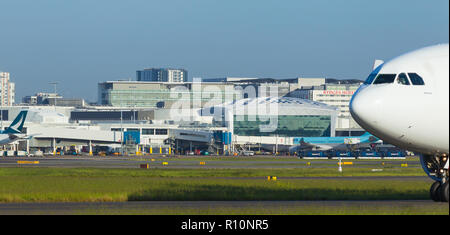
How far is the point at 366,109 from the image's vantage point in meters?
27.1

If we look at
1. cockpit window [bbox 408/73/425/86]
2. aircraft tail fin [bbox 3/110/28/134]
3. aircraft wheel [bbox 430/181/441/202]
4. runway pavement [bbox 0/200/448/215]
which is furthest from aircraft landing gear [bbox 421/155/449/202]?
aircraft tail fin [bbox 3/110/28/134]

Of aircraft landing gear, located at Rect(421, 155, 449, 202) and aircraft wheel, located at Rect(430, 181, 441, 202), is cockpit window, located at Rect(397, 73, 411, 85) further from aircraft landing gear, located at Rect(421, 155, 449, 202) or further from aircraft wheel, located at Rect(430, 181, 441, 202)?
aircraft wheel, located at Rect(430, 181, 441, 202)

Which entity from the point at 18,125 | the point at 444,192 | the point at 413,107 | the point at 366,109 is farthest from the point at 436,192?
the point at 18,125

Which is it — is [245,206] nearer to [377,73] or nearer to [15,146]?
[377,73]

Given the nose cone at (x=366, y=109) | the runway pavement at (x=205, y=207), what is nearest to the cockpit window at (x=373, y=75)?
the nose cone at (x=366, y=109)

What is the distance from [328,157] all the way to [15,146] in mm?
82230

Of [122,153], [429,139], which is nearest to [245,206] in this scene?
[429,139]

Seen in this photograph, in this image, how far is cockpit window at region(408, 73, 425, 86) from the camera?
90.7 ft

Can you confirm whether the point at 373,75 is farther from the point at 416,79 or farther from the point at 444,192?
the point at 444,192

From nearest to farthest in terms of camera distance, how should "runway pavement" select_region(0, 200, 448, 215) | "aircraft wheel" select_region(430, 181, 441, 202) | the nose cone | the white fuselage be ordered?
the nose cone → the white fuselage → "runway pavement" select_region(0, 200, 448, 215) → "aircraft wheel" select_region(430, 181, 441, 202)

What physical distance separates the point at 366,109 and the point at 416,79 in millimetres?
2227
